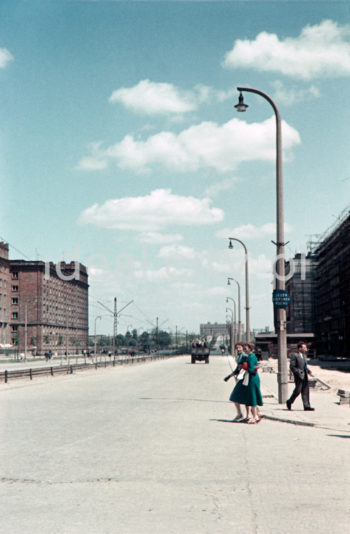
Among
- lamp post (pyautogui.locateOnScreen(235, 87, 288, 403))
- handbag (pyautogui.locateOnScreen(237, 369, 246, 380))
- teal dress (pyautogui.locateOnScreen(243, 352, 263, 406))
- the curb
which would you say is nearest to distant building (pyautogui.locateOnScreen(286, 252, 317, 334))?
lamp post (pyautogui.locateOnScreen(235, 87, 288, 403))

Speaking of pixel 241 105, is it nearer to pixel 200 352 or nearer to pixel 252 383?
pixel 252 383

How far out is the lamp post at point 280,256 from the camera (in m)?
17.7

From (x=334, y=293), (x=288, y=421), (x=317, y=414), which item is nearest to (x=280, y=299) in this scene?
(x=317, y=414)

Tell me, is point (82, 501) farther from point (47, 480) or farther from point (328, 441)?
point (328, 441)

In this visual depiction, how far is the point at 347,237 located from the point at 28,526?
88.6m

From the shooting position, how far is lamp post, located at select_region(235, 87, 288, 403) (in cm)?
1773

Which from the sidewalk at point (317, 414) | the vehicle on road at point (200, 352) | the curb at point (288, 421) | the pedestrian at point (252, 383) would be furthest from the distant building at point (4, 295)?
the pedestrian at point (252, 383)

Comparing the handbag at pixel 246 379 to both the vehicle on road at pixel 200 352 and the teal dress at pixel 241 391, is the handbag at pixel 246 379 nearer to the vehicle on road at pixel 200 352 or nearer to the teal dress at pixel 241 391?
the teal dress at pixel 241 391

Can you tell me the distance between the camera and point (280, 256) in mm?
18531

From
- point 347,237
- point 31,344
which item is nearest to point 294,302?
point 347,237

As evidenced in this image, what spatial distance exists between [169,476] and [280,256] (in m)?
11.2

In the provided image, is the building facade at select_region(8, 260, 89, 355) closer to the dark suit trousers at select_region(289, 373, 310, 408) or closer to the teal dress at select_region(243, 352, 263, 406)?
the dark suit trousers at select_region(289, 373, 310, 408)

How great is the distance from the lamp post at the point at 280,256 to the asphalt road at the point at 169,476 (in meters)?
2.93

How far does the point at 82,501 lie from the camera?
6898 mm
